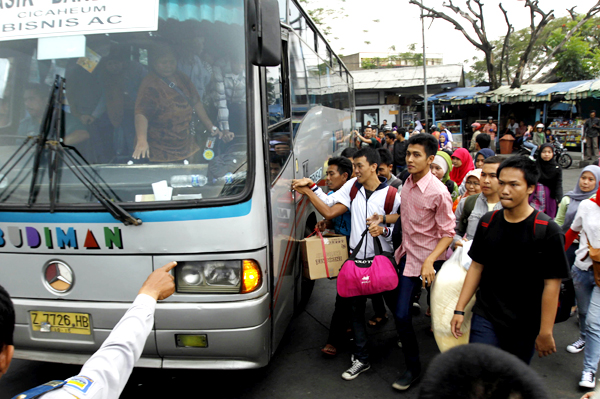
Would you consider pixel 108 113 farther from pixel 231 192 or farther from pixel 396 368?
pixel 396 368

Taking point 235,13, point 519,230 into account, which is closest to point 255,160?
point 235,13

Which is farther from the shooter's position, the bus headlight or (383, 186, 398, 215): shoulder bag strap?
(383, 186, 398, 215): shoulder bag strap

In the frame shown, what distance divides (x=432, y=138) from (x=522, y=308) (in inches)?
54.3

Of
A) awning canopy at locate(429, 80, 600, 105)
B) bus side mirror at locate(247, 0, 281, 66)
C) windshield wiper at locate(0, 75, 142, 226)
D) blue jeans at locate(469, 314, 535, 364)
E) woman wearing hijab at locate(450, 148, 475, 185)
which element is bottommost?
blue jeans at locate(469, 314, 535, 364)

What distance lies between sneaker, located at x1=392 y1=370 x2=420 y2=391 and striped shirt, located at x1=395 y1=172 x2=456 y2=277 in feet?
2.55

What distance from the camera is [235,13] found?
300cm

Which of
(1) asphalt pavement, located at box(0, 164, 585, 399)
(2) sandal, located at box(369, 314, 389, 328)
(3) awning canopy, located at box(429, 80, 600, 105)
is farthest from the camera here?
(3) awning canopy, located at box(429, 80, 600, 105)

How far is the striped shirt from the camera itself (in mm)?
3342

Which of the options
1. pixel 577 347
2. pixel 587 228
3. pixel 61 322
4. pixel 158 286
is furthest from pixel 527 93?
pixel 158 286

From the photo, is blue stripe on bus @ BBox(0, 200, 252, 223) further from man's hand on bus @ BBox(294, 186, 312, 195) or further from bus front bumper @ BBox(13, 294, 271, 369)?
man's hand on bus @ BBox(294, 186, 312, 195)

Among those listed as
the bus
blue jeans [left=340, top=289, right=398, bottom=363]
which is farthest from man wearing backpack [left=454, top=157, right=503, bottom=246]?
the bus

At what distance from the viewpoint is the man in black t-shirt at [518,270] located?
2.46 metres

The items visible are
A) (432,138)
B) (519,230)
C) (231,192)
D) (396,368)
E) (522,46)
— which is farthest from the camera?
(522,46)

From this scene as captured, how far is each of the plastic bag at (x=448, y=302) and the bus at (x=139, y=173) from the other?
1115mm
